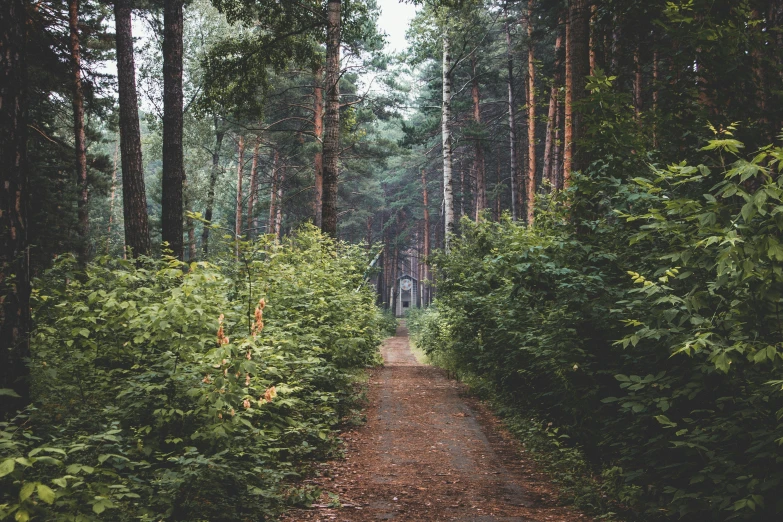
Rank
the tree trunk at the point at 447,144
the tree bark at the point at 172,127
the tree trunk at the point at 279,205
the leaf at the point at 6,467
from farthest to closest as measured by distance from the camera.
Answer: the tree trunk at the point at 279,205, the tree trunk at the point at 447,144, the tree bark at the point at 172,127, the leaf at the point at 6,467

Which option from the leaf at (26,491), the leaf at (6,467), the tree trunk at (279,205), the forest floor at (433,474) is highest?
the tree trunk at (279,205)

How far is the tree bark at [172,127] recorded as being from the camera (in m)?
9.66

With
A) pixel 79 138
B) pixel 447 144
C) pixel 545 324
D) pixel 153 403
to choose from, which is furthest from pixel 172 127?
pixel 447 144

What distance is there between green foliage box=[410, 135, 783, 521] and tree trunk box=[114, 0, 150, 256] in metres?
6.70

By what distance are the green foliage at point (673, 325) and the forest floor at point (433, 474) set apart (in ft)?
2.50

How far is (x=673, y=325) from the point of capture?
11.8 feet

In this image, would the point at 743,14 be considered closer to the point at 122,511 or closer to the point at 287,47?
the point at 122,511

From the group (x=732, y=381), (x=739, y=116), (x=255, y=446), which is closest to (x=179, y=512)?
(x=255, y=446)

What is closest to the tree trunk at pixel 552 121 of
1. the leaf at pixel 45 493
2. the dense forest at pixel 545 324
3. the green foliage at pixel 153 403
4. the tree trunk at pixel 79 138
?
the dense forest at pixel 545 324

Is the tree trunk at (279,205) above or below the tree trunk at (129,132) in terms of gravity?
above

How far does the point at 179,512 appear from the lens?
376cm

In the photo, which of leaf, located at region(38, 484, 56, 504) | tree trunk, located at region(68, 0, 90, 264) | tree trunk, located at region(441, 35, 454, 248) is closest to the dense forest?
leaf, located at region(38, 484, 56, 504)

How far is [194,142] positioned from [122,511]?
32124 millimetres

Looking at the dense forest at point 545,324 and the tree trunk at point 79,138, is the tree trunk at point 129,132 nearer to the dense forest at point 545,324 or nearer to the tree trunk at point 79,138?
the dense forest at point 545,324
